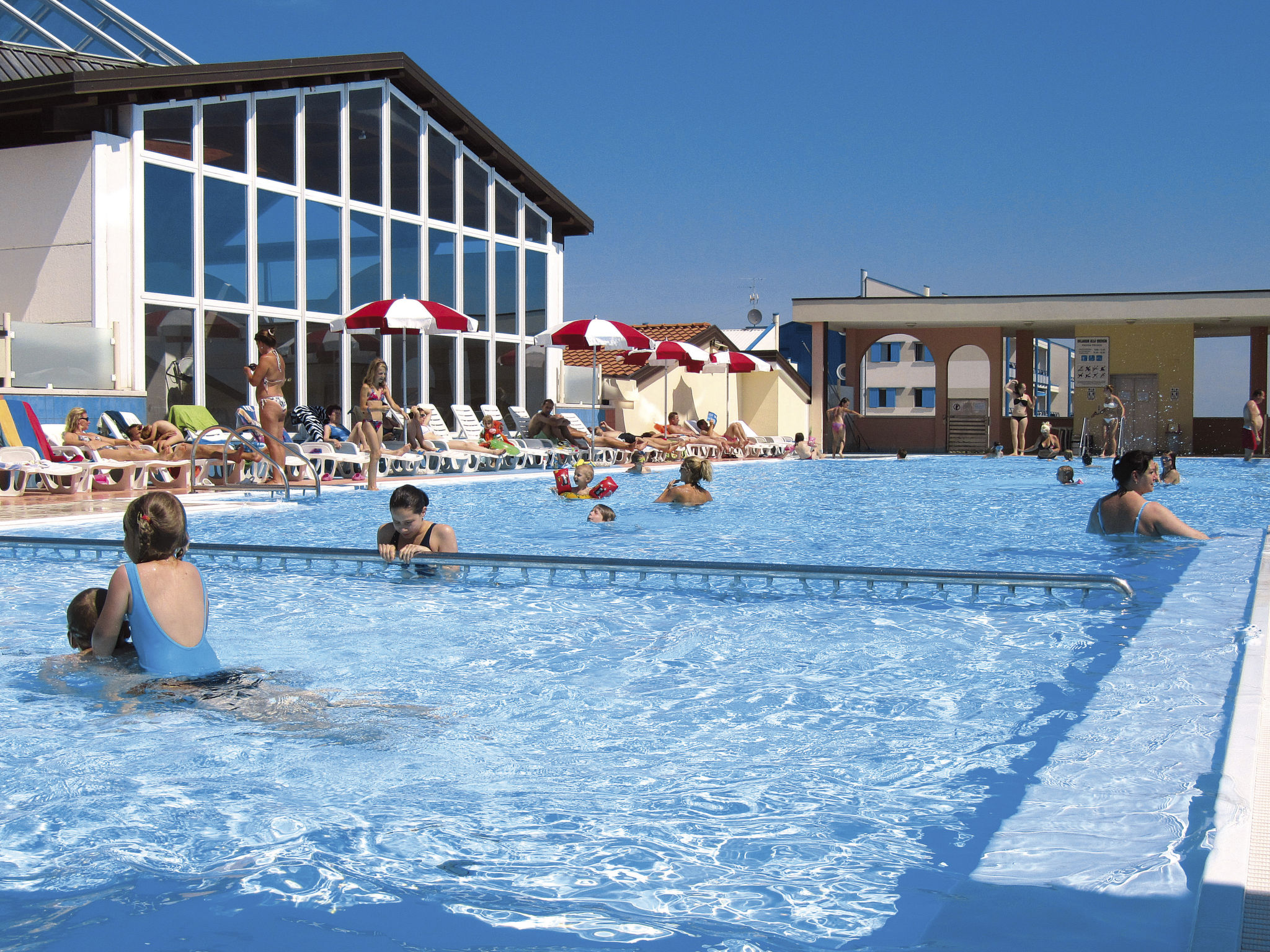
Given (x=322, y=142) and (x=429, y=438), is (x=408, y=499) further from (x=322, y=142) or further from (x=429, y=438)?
(x=322, y=142)

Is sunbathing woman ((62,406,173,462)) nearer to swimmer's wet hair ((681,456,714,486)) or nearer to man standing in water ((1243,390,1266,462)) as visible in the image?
swimmer's wet hair ((681,456,714,486))

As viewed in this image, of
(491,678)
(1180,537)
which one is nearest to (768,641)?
(491,678)

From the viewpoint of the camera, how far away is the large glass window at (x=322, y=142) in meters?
16.4

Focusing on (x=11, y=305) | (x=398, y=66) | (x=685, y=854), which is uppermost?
(x=398, y=66)

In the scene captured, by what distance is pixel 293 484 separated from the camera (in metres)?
12.0

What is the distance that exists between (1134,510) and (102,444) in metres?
9.67

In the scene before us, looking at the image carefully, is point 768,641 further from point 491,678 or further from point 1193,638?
point 1193,638

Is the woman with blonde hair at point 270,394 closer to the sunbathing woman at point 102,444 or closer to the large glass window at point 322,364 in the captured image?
the sunbathing woman at point 102,444

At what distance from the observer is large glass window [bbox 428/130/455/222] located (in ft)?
60.9

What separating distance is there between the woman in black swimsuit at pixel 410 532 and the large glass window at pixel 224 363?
31.2ft

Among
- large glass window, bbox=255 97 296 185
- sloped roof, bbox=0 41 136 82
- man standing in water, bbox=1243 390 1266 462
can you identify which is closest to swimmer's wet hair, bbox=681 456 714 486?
large glass window, bbox=255 97 296 185

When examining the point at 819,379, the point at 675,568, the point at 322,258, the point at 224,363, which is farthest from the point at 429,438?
the point at 819,379

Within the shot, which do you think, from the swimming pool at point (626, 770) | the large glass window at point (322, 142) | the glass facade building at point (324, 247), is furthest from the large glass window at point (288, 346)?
the swimming pool at point (626, 770)

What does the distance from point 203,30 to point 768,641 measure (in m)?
22.7
